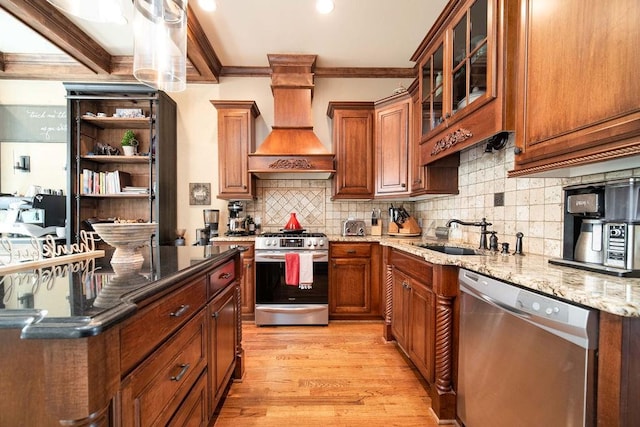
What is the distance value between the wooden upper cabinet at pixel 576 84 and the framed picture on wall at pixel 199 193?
3216 millimetres

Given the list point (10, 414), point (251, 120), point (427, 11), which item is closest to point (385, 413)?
point (10, 414)

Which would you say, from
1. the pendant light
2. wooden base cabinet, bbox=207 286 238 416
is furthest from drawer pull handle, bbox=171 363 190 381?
the pendant light

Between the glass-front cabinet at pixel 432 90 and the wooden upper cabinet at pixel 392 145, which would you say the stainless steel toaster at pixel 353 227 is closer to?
the wooden upper cabinet at pixel 392 145

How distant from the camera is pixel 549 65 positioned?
3.81ft

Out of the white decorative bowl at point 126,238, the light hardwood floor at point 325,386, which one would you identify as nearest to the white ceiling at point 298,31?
the white decorative bowl at point 126,238

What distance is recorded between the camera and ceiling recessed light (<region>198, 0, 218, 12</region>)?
89.7 inches

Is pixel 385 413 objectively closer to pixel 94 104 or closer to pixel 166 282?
pixel 166 282

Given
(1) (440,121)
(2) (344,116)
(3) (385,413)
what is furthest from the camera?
(2) (344,116)

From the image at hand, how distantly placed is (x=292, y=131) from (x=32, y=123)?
3.19m

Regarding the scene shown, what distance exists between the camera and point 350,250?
2.90 meters

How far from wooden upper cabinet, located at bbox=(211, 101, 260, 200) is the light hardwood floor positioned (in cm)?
159

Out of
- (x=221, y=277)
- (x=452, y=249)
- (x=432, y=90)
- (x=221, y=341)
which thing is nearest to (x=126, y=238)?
(x=221, y=277)

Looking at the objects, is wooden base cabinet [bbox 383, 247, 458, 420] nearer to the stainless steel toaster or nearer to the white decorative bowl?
the stainless steel toaster

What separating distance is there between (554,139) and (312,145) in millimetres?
2289
